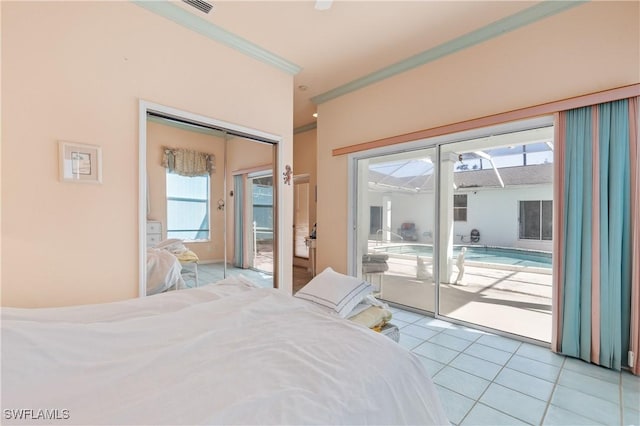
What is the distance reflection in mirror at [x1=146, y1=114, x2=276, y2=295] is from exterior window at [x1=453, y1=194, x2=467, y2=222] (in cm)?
230

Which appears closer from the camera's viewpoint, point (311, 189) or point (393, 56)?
Answer: point (393, 56)

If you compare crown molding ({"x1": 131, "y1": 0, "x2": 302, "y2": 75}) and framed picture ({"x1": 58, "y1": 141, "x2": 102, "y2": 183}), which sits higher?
crown molding ({"x1": 131, "y1": 0, "x2": 302, "y2": 75})

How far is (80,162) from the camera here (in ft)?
6.55

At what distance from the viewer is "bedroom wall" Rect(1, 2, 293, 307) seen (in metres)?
1.78

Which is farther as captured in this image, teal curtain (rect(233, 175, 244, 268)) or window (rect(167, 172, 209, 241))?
teal curtain (rect(233, 175, 244, 268))

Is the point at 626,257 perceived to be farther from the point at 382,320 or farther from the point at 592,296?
the point at 382,320

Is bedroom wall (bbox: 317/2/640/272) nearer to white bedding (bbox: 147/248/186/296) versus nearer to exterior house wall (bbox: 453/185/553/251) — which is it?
exterior house wall (bbox: 453/185/553/251)

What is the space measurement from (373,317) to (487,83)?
258 cm

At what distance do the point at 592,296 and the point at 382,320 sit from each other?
1741 millimetres

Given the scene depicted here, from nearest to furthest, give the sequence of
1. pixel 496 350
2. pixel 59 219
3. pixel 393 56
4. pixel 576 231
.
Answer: pixel 59 219
pixel 576 231
pixel 496 350
pixel 393 56

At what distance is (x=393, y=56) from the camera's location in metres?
3.16

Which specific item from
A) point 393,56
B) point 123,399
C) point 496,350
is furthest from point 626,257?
point 123,399

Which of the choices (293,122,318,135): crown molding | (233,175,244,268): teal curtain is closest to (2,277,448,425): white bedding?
(233,175,244,268): teal curtain

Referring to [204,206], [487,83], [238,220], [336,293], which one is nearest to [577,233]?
[487,83]
